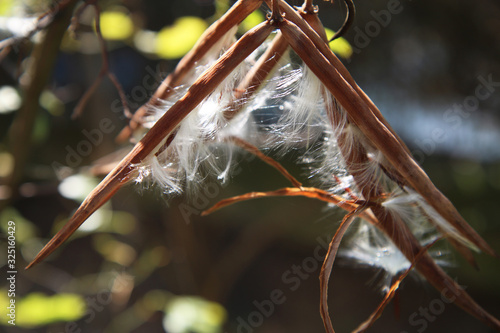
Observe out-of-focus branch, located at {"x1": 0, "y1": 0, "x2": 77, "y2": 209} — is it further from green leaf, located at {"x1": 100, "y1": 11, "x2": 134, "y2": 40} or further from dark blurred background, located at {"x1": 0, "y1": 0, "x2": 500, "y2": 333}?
green leaf, located at {"x1": 100, "y1": 11, "x2": 134, "y2": 40}

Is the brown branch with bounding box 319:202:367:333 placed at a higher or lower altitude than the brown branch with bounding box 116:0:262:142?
lower

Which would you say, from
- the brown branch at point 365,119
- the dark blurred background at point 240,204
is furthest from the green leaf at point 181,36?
the brown branch at point 365,119

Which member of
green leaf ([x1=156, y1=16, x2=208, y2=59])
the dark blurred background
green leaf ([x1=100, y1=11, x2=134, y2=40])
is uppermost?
green leaf ([x1=100, y1=11, x2=134, y2=40])

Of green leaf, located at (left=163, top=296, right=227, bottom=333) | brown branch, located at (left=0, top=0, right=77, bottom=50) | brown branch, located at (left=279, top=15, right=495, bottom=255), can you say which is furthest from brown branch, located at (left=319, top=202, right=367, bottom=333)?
green leaf, located at (left=163, top=296, right=227, bottom=333)

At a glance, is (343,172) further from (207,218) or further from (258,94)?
(207,218)

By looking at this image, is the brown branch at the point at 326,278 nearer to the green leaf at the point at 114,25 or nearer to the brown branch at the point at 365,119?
the brown branch at the point at 365,119

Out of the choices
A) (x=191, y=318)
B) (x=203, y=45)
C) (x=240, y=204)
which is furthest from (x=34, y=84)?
(x=240, y=204)

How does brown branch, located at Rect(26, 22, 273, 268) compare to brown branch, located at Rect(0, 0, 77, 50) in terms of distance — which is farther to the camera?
brown branch, located at Rect(0, 0, 77, 50)

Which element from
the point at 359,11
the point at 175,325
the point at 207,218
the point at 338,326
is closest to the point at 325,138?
the point at 175,325
